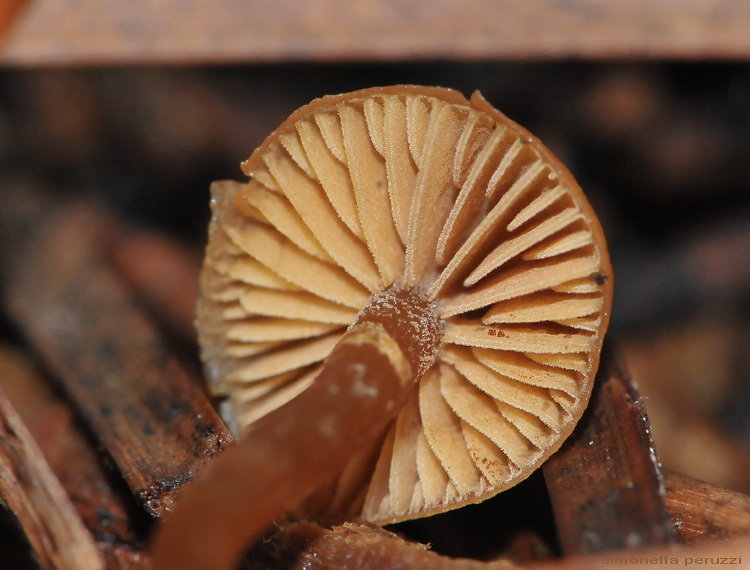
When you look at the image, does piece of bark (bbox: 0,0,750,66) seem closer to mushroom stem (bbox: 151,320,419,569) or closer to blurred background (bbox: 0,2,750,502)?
blurred background (bbox: 0,2,750,502)

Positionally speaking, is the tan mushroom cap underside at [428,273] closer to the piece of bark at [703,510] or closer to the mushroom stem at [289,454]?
the mushroom stem at [289,454]

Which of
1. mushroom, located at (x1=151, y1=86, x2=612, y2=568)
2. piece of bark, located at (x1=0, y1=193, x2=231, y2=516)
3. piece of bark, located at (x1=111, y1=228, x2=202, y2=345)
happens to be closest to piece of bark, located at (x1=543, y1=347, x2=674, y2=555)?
mushroom, located at (x1=151, y1=86, x2=612, y2=568)

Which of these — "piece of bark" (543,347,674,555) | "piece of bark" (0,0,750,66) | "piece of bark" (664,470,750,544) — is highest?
"piece of bark" (0,0,750,66)

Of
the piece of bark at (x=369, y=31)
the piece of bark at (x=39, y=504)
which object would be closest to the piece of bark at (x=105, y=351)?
the piece of bark at (x=39, y=504)

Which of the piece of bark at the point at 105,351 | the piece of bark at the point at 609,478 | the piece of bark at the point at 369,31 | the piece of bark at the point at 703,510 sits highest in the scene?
the piece of bark at the point at 369,31

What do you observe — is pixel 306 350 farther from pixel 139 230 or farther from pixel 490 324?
pixel 139 230

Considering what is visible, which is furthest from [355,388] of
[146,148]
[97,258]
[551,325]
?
[146,148]
